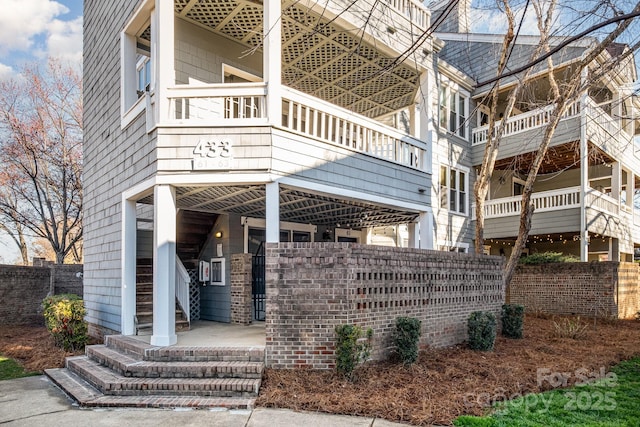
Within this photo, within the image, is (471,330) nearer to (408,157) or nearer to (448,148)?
(408,157)

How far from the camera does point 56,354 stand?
8008 mm

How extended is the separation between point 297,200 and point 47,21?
868 inches

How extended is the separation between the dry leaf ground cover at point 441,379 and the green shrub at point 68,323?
25 centimetres

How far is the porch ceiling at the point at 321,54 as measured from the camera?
7664mm

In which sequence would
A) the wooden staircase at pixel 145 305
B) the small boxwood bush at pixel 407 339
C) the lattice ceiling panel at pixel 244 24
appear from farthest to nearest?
the wooden staircase at pixel 145 305
the lattice ceiling panel at pixel 244 24
the small boxwood bush at pixel 407 339

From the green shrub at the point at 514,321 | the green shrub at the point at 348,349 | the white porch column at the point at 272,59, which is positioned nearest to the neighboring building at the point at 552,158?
the green shrub at the point at 514,321

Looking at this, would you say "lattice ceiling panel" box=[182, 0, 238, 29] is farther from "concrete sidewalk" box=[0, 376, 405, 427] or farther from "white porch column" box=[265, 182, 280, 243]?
"concrete sidewalk" box=[0, 376, 405, 427]

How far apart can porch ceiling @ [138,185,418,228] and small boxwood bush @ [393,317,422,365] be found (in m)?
2.68

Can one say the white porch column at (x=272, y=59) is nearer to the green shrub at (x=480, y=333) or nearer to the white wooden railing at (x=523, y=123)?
the green shrub at (x=480, y=333)

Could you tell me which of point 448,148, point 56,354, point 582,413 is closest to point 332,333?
point 582,413

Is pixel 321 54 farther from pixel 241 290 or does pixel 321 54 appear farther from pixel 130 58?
pixel 241 290

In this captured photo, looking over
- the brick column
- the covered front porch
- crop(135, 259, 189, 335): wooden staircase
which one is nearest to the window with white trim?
the covered front porch

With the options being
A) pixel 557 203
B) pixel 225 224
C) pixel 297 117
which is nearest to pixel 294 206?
pixel 225 224

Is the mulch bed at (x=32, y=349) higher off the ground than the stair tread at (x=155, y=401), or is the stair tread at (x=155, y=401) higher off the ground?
the stair tread at (x=155, y=401)
